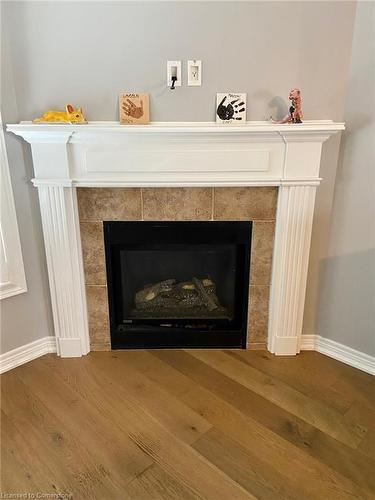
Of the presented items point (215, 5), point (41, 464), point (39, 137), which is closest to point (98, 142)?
point (39, 137)

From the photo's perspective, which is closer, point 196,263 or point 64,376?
point 64,376

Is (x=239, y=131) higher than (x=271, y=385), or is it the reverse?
(x=239, y=131)

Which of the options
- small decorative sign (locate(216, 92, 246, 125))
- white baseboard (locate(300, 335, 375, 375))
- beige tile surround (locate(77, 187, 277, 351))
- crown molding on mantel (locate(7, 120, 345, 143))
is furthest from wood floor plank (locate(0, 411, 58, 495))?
small decorative sign (locate(216, 92, 246, 125))

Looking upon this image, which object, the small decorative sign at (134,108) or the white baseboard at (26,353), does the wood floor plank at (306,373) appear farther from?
the small decorative sign at (134,108)

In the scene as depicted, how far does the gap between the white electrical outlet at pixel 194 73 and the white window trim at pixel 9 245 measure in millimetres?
950

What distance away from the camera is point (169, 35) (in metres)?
1.67

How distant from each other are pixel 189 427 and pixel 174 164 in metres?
1.21

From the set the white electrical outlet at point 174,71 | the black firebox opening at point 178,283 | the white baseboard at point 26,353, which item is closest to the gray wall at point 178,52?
the white electrical outlet at point 174,71

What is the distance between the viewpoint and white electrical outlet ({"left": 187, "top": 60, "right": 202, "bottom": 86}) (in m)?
1.70

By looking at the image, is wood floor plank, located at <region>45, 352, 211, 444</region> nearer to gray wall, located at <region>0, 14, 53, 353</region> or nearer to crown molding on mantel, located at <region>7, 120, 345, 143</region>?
gray wall, located at <region>0, 14, 53, 353</region>

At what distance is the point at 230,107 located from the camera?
5.72ft

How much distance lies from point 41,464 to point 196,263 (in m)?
1.22

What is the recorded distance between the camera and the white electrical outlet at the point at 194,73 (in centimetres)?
170

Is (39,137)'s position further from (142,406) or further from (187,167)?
(142,406)
